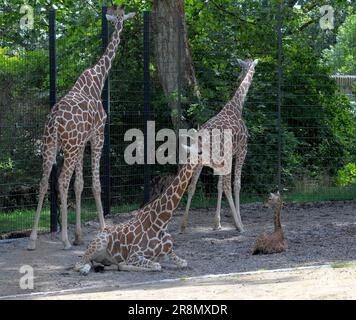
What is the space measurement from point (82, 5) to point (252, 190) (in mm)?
6446

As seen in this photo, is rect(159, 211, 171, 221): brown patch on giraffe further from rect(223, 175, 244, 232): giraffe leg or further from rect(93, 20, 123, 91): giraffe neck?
rect(93, 20, 123, 91): giraffe neck

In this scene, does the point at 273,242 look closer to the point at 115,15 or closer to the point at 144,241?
the point at 144,241

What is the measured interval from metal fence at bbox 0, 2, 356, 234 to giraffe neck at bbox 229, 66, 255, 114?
1.24m

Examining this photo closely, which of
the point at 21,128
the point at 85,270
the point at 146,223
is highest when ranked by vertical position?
the point at 21,128

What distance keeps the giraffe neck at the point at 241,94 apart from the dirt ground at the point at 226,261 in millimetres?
1826

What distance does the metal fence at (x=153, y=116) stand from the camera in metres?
11.3

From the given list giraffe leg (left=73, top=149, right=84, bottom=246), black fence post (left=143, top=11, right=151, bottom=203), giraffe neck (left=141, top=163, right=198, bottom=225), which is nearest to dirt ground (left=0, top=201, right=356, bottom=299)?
giraffe leg (left=73, top=149, right=84, bottom=246)

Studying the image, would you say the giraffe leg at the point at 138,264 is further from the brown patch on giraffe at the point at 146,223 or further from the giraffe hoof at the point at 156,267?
the brown patch on giraffe at the point at 146,223

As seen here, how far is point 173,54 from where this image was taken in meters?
13.4

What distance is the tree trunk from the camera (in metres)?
13.1

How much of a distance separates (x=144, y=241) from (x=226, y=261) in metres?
1.11

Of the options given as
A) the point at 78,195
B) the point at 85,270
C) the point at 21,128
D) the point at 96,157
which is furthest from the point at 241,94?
the point at 85,270

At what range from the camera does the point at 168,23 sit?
44.9 feet
